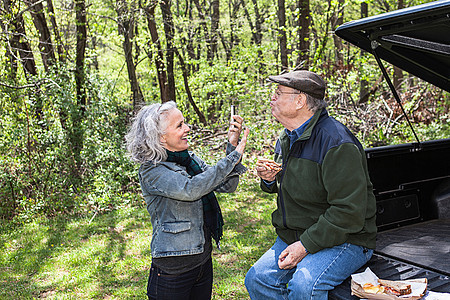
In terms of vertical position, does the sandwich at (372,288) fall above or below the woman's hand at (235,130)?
below

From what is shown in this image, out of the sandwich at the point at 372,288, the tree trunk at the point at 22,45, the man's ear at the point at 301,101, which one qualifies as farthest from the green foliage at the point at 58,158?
the sandwich at the point at 372,288

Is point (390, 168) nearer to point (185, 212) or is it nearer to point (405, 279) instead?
point (405, 279)

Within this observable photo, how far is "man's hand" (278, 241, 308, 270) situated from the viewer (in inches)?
107

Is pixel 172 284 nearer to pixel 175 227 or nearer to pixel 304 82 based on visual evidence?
pixel 175 227

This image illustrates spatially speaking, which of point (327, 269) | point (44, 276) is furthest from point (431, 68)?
point (44, 276)

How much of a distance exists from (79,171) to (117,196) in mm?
889

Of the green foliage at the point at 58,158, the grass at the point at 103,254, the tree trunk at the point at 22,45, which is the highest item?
the tree trunk at the point at 22,45

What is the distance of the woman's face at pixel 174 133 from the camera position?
112 inches

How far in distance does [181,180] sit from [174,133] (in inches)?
13.1

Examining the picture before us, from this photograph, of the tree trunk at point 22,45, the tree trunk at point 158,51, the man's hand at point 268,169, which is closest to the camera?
the man's hand at point 268,169

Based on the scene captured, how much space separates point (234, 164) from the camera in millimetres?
2791

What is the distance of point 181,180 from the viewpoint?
8.90 ft

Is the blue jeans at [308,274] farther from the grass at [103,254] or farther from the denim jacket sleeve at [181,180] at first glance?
the grass at [103,254]

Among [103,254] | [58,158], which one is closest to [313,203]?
[103,254]
